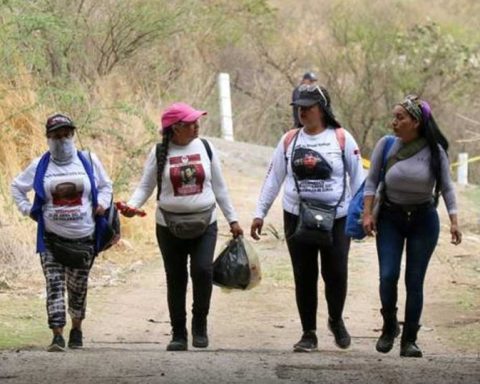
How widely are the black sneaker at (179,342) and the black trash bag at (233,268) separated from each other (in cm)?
44

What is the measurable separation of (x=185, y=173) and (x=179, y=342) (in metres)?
1.23

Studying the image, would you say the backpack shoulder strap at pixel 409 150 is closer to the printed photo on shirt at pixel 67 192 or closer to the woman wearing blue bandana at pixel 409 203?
the woman wearing blue bandana at pixel 409 203

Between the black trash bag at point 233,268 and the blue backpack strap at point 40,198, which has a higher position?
the blue backpack strap at point 40,198

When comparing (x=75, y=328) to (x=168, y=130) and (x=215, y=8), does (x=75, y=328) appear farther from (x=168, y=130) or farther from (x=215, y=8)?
(x=215, y=8)

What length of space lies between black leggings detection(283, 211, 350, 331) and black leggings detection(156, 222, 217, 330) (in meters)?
0.56

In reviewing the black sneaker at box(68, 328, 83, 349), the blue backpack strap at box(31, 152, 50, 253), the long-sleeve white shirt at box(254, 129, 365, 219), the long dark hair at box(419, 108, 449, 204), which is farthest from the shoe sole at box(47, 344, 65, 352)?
the long dark hair at box(419, 108, 449, 204)

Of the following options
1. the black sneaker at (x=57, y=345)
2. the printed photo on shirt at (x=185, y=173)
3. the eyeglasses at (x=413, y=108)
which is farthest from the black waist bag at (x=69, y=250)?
the eyeglasses at (x=413, y=108)

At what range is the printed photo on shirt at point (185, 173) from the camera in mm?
8281

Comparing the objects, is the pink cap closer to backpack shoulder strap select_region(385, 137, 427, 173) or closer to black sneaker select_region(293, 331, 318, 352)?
backpack shoulder strap select_region(385, 137, 427, 173)

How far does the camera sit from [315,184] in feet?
27.1

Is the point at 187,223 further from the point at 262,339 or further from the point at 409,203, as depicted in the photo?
the point at 262,339

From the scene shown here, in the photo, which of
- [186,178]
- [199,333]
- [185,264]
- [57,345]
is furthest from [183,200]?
[57,345]

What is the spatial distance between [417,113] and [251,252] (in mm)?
1684

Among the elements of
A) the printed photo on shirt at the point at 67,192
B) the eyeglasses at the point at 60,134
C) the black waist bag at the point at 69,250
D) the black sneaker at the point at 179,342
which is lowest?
the black sneaker at the point at 179,342
